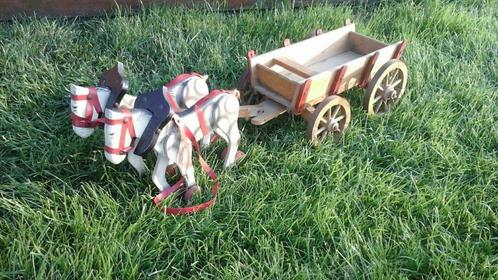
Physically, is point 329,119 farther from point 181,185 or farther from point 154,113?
point 154,113

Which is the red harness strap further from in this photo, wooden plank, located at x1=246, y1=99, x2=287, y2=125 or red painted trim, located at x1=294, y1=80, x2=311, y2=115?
red painted trim, located at x1=294, y1=80, x2=311, y2=115

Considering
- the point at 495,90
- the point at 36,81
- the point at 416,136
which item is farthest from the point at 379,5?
the point at 36,81

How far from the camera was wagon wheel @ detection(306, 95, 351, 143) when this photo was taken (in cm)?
263

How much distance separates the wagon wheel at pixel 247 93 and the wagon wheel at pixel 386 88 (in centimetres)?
60

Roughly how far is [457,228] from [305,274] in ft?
2.57

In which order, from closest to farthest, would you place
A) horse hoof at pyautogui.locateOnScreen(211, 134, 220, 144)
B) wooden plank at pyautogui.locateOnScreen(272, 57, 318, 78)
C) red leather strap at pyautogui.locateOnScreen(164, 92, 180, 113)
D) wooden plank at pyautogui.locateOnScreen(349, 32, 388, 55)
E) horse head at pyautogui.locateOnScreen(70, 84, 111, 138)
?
horse head at pyautogui.locateOnScreen(70, 84, 111, 138), red leather strap at pyautogui.locateOnScreen(164, 92, 180, 113), horse hoof at pyautogui.locateOnScreen(211, 134, 220, 144), wooden plank at pyautogui.locateOnScreen(272, 57, 318, 78), wooden plank at pyautogui.locateOnScreen(349, 32, 388, 55)

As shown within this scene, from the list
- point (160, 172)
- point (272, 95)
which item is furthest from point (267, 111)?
point (160, 172)

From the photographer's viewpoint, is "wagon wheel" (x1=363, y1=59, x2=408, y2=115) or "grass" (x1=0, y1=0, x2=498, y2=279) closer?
"grass" (x1=0, y1=0, x2=498, y2=279)

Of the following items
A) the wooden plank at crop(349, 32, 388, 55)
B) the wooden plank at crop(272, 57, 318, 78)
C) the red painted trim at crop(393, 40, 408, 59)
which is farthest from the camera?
the wooden plank at crop(349, 32, 388, 55)

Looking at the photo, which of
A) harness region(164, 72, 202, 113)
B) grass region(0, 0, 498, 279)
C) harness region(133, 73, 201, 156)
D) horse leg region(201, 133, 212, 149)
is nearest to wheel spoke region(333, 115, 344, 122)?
grass region(0, 0, 498, 279)

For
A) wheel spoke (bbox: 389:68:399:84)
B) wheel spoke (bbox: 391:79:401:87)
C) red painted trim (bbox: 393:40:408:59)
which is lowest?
wheel spoke (bbox: 391:79:401:87)

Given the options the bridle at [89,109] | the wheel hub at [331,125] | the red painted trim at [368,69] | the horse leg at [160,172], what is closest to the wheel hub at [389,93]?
the red painted trim at [368,69]

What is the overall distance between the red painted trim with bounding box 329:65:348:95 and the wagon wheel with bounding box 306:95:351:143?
0.08 metres

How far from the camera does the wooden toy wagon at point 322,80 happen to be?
2.63m
